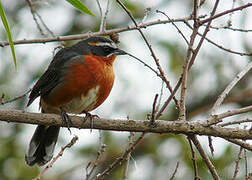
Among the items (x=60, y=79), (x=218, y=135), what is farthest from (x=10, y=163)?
(x=218, y=135)

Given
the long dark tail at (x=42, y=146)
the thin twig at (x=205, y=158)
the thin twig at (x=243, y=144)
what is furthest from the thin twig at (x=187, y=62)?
the long dark tail at (x=42, y=146)

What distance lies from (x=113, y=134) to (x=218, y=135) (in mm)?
4644

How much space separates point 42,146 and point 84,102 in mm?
972

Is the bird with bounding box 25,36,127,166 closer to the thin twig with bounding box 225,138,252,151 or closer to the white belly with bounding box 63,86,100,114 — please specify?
the white belly with bounding box 63,86,100,114

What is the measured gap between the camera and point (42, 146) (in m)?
5.93

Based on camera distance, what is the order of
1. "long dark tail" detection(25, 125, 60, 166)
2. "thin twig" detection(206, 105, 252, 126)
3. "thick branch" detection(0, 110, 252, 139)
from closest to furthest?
"thin twig" detection(206, 105, 252, 126), "thick branch" detection(0, 110, 252, 139), "long dark tail" detection(25, 125, 60, 166)

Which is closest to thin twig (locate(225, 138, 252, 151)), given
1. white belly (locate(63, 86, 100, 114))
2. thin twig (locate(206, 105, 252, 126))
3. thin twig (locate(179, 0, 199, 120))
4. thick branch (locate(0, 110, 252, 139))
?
thick branch (locate(0, 110, 252, 139))

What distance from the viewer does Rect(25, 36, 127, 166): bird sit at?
5.41m

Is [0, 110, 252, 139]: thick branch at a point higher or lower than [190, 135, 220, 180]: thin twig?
higher

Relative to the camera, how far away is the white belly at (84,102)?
540 centimetres

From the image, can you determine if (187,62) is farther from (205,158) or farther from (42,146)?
(42,146)

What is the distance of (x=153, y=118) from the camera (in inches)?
155

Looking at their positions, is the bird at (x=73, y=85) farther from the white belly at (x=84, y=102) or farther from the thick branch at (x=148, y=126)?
the thick branch at (x=148, y=126)

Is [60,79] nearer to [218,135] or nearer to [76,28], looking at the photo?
[218,135]
